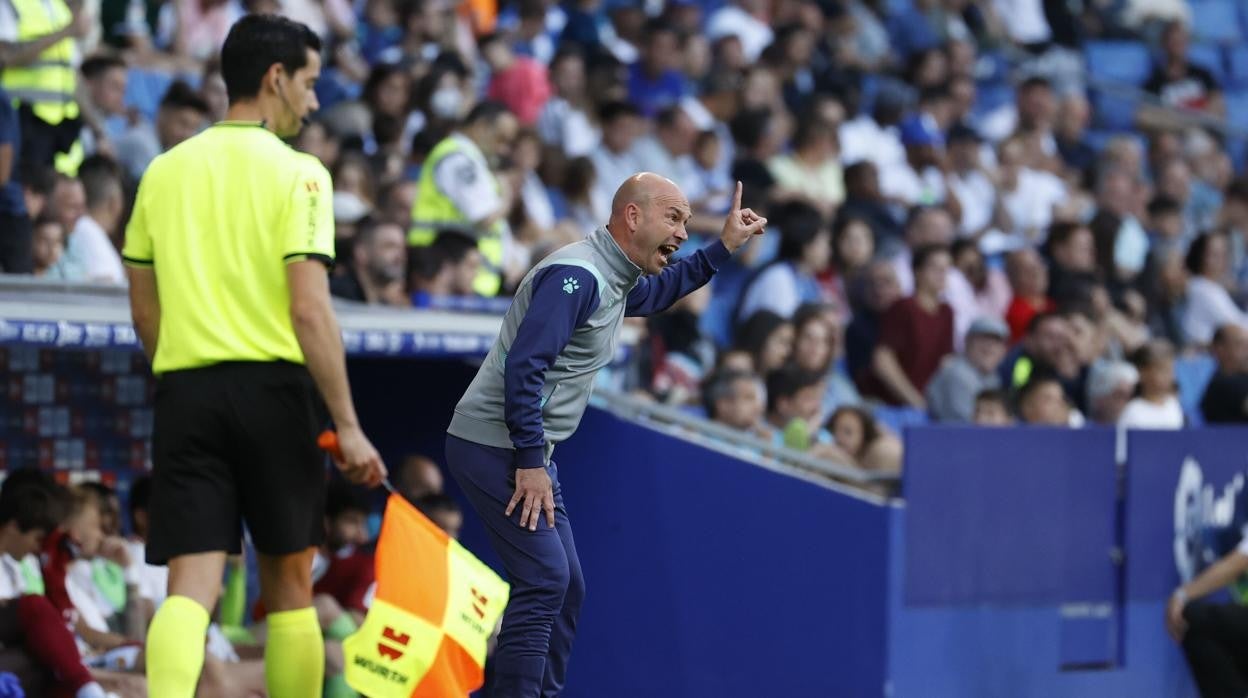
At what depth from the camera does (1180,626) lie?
8.79 m

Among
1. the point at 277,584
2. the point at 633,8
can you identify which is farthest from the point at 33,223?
the point at 633,8

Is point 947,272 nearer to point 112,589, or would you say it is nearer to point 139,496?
point 139,496

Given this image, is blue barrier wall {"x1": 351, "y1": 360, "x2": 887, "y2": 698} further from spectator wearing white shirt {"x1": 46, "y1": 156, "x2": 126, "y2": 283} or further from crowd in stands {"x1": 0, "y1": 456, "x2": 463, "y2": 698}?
spectator wearing white shirt {"x1": 46, "y1": 156, "x2": 126, "y2": 283}

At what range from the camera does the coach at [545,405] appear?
548cm

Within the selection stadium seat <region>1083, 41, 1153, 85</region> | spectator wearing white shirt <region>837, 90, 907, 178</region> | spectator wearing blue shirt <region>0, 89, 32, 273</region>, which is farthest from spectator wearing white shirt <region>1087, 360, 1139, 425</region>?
stadium seat <region>1083, 41, 1153, 85</region>

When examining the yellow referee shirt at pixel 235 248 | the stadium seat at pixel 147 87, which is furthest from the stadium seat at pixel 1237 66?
the yellow referee shirt at pixel 235 248

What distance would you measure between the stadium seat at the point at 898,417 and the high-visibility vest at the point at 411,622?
5675mm

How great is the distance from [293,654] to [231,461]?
563mm

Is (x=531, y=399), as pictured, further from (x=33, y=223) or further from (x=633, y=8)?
(x=633, y=8)

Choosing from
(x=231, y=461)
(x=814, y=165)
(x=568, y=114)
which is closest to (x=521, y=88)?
(x=568, y=114)

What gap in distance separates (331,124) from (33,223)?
12.0 feet

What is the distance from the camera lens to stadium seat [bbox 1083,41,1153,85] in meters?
19.3

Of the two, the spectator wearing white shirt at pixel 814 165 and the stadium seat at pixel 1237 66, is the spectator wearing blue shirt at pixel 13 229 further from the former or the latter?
the stadium seat at pixel 1237 66

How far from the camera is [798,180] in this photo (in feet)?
45.2
